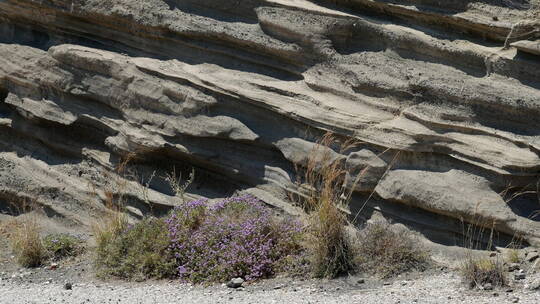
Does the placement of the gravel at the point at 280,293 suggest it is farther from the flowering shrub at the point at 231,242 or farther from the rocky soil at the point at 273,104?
the rocky soil at the point at 273,104

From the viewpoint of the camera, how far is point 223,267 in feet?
26.4

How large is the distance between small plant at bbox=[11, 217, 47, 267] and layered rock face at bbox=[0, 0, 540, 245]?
1037 mm

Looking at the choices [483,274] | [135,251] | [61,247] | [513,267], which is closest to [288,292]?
[483,274]

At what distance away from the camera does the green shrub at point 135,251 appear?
332 inches

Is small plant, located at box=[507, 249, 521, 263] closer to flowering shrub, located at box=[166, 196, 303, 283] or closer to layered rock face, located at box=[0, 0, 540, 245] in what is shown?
layered rock face, located at box=[0, 0, 540, 245]

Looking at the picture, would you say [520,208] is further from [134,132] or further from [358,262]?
[134,132]

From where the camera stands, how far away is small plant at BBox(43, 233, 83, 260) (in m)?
9.58

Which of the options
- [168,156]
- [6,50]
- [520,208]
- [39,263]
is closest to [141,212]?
[168,156]

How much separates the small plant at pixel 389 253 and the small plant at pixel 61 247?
3682 mm

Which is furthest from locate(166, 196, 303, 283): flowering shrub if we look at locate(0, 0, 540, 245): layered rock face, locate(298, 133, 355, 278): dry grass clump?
locate(0, 0, 540, 245): layered rock face

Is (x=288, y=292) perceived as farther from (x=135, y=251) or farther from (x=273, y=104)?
(x=273, y=104)

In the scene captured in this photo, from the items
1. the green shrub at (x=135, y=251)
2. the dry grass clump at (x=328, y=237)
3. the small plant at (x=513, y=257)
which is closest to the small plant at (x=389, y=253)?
the dry grass clump at (x=328, y=237)

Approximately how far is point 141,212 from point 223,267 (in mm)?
2419

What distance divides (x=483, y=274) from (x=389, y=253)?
1046 mm
